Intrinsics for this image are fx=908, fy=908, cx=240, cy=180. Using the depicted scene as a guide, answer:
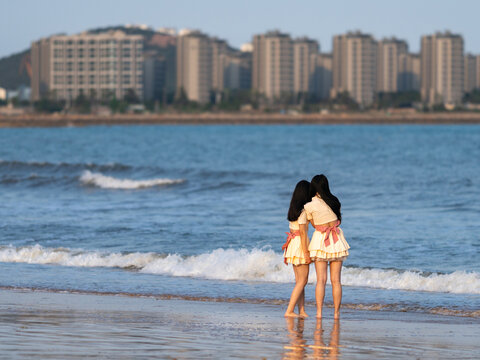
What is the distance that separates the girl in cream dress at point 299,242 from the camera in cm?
1000

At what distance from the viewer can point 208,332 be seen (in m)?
9.05

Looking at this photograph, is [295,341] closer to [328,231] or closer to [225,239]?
[328,231]

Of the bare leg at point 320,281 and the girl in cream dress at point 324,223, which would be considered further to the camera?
the bare leg at point 320,281

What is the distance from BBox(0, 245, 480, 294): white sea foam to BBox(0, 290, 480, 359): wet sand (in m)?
2.38

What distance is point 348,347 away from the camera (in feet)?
27.3

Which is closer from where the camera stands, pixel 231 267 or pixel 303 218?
pixel 303 218

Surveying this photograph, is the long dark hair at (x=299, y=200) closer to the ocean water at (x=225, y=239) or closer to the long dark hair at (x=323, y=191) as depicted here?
the long dark hair at (x=323, y=191)

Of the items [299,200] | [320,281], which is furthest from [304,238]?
[320,281]

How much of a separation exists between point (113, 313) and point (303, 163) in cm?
5155

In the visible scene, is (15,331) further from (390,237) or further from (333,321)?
(390,237)

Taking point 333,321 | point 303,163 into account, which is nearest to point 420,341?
point 333,321

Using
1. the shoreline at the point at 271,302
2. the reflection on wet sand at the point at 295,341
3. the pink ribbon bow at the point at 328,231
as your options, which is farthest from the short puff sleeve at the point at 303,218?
the shoreline at the point at 271,302

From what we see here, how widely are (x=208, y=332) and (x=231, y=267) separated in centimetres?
557

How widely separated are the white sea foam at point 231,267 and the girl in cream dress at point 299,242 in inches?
124
